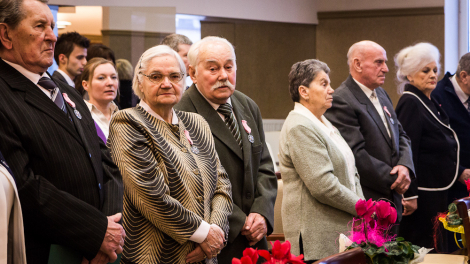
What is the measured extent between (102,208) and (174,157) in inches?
12.5

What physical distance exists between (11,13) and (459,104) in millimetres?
3646

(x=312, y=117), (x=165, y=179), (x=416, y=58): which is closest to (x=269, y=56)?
(x=416, y=58)

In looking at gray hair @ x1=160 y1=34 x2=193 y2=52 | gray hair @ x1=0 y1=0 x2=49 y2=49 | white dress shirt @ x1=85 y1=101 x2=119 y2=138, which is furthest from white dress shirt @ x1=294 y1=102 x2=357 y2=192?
gray hair @ x1=0 y1=0 x2=49 y2=49

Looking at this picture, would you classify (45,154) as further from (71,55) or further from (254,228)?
(71,55)

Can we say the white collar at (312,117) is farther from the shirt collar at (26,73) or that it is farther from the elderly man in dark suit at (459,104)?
the elderly man in dark suit at (459,104)

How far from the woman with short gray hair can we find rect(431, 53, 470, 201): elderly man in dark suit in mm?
1714

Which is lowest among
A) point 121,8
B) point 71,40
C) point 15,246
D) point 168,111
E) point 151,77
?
point 15,246

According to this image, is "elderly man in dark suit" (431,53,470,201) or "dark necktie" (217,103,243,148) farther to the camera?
"elderly man in dark suit" (431,53,470,201)

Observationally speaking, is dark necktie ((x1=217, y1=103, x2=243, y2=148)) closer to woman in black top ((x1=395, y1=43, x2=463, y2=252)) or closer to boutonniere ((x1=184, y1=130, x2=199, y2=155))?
boutonniere ((x1=184, y1=130, x2=199, y2=155))

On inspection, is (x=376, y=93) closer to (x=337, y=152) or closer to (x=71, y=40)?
(x=337, y=152)

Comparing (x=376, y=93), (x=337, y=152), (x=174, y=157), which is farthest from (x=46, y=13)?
(x=376, y=93)

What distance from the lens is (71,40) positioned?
4.21 metres

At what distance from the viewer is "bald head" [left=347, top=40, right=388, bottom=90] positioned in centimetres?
337

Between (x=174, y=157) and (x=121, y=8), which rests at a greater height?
(x=121, y=8)
